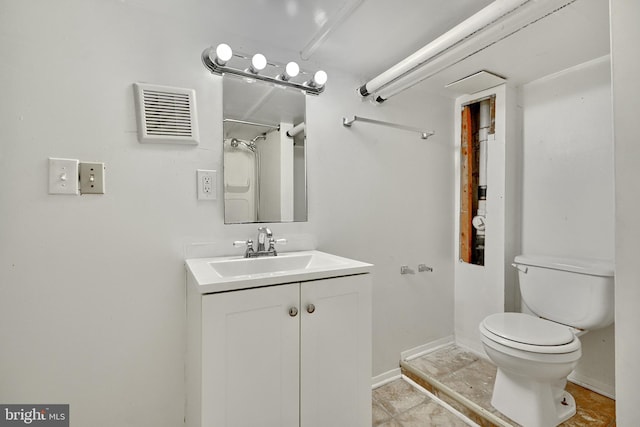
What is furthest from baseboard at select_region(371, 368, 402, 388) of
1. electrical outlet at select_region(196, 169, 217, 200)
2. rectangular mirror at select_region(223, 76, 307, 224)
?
electrical outlet at select_region(196, 169, 217, 200)

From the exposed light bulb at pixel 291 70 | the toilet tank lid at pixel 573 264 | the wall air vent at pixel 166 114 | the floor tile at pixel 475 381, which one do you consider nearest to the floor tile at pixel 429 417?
the floor tile at pixel 475 381

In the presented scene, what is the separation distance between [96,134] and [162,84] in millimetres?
340

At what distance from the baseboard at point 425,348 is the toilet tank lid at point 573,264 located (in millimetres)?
777

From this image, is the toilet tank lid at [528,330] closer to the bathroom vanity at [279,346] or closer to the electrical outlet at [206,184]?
the bathroom vanity at [279,346]

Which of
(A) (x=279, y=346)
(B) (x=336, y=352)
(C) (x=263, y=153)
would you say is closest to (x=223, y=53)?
(C) (x=263, y=153)

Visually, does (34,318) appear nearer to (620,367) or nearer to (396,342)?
(396,342)

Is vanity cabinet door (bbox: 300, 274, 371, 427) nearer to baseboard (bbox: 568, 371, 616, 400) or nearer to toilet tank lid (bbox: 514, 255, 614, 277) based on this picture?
toilet tank lid (bbox: 514, 255, 614, 277)

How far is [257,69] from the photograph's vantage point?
1401mm

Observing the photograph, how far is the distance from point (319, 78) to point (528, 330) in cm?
165

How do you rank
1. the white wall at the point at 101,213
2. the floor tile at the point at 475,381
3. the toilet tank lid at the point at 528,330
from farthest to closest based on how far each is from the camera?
the floor tile at the point at 475,381, the toilet tank lid at the point at 528,330, the white wall at the point at 101,213

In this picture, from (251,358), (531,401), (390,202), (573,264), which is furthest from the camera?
(390,202)

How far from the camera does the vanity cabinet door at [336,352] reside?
114 centimetres

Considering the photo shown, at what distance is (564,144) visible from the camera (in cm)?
185

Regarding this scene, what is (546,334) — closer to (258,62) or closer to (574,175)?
(574,175)
